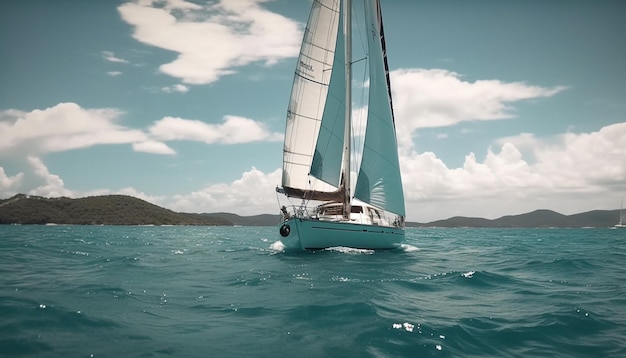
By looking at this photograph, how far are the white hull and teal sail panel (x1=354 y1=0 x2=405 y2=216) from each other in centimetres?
213

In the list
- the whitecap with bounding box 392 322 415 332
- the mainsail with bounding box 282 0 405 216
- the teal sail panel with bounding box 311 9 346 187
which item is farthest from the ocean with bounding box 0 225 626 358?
the teal sail panel with bounding box 311 9 346 187

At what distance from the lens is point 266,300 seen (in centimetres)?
1143

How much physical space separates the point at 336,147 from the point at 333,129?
4.46ft

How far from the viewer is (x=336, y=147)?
2788cm

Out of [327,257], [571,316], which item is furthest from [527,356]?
[327,257]

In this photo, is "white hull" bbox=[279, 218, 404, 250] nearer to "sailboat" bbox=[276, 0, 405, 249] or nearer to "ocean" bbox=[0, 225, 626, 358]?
"sailboat" bbox=[276, 0, 405, 249]

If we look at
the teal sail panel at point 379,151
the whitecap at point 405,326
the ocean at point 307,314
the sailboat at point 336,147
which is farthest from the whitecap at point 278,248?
the whitecap at point 405,326

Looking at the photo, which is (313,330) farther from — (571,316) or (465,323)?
(571,316)

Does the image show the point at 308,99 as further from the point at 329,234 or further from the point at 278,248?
the point at 278,248

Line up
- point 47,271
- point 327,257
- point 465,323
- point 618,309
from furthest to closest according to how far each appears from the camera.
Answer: point 327,257, point 47,271, point 618,309, point 465,323

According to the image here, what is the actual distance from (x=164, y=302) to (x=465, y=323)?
8403 millimetres

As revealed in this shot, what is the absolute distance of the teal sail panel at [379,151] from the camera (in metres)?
25.9

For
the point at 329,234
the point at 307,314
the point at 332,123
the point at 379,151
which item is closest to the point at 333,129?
the point at 332,123

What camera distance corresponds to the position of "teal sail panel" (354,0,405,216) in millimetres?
25859
